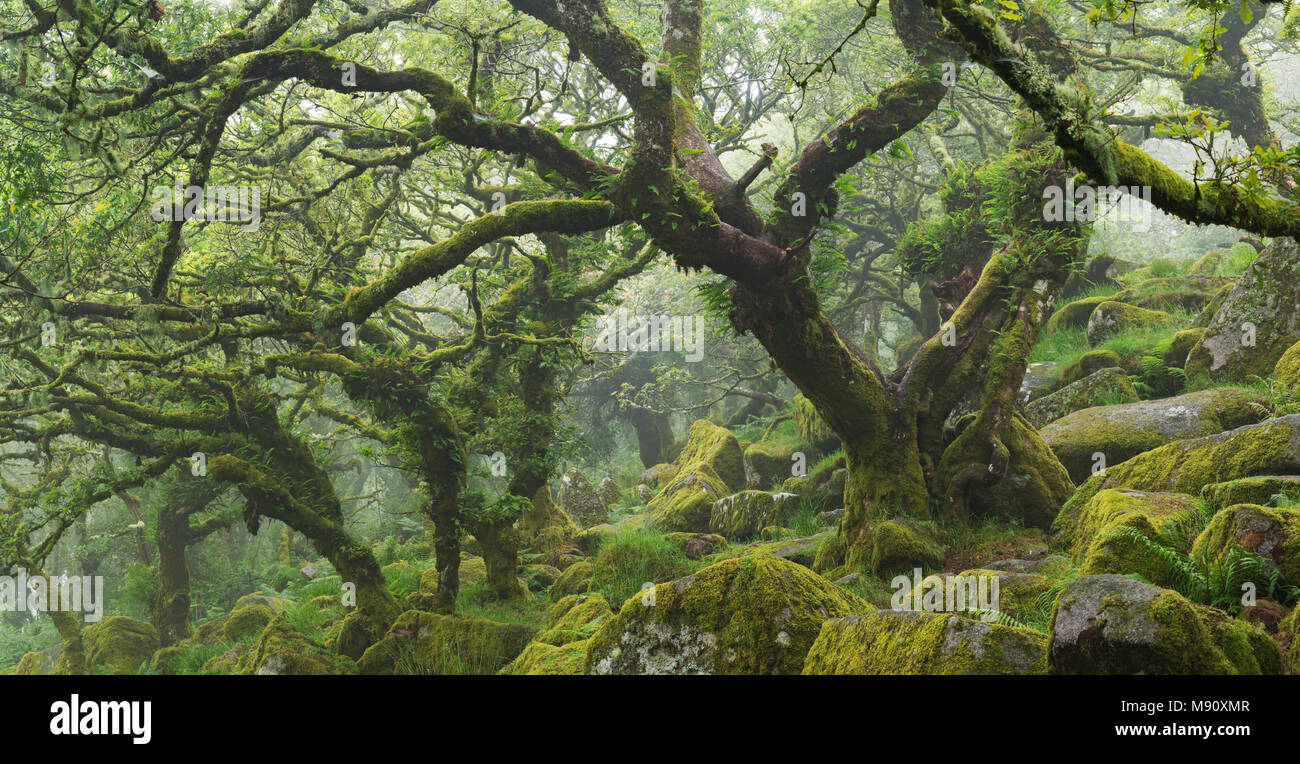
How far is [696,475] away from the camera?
52.6ft

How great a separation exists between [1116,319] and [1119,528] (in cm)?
997

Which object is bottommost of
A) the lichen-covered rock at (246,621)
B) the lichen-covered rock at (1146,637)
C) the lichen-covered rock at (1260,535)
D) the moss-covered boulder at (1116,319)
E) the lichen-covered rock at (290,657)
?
the lichen-covered rock at (246,621)

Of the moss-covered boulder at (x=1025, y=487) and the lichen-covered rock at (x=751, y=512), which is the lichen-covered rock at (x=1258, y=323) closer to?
the moss-covered boulder at (x=1025, y=487)

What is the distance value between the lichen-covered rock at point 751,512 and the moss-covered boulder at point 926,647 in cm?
876

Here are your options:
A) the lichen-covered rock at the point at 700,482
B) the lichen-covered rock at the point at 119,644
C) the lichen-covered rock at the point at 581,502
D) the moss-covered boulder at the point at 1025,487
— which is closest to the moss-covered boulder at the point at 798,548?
the moss-covered boulder at the point at 1025,487

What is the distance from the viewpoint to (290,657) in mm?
8898

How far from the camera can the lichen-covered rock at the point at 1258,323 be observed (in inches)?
364

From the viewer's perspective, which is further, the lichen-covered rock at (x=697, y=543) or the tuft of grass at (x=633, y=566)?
the lichen-covered rock at (x=697, y=543)

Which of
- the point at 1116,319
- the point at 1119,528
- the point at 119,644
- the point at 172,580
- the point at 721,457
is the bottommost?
the point at 119,644

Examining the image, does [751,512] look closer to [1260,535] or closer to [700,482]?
[700,482]

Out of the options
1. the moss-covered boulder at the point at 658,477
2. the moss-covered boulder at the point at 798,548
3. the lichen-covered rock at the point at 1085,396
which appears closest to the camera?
the moss-covered boulder at the point at 798,548

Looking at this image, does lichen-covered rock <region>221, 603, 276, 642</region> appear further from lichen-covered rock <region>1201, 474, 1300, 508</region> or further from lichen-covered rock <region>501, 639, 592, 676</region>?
lichen-covered rock <region>1201, 474, 1300, 508</region>

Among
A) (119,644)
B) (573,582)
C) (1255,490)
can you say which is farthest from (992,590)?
(119,644)

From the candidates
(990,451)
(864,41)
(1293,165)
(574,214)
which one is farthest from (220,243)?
(864,41)
